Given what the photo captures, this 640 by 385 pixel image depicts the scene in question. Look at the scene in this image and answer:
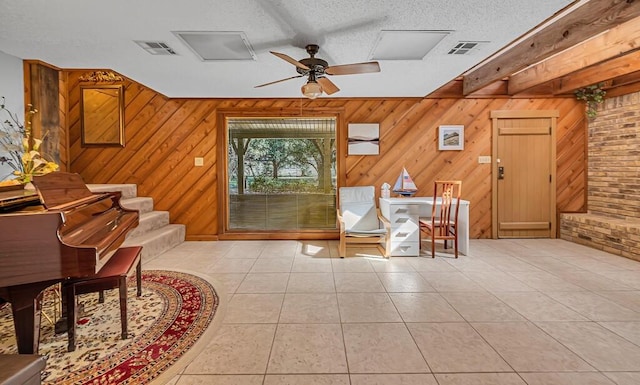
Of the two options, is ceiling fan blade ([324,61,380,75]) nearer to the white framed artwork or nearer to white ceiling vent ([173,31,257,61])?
white ceiling vent ([173,31,257,61])

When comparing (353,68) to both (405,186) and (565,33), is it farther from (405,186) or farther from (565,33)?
(405,186)

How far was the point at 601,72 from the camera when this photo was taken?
4.00m

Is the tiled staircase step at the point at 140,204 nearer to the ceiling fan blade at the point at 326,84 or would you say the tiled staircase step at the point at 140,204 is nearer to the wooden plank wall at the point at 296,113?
the wooden plank wall at the point at 296,113

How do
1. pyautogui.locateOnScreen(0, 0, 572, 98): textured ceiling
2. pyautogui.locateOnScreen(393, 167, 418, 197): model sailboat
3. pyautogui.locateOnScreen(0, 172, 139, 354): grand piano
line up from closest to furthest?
pyautogui.locateOnScreen(0, 172, 139, 354): grand piano, pyautogui.locateOnScreen(0, 0, 572, 98): textured ceiling, pyautogui.locateOnScreen(393, 167, 418, 197): model sailboat

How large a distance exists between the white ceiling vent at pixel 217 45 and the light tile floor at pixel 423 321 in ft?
7.96

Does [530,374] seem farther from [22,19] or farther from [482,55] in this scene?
[22,19]

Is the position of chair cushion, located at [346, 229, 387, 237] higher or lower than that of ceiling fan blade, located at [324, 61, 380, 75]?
lower

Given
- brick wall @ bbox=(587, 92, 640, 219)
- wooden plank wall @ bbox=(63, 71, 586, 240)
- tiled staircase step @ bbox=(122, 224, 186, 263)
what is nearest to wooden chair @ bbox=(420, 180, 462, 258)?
wooden plank wall @ bbox=(63, 71, 586, 240)

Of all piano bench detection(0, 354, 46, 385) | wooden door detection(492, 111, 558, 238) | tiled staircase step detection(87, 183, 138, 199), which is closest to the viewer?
piano bench detection(0, 354, 46, 385)

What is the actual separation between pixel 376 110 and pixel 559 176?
3.27m

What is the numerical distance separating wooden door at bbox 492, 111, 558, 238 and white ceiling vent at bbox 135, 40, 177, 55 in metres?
4.85

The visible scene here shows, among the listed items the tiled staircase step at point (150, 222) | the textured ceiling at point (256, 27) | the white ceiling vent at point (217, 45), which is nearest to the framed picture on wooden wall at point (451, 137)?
the textured ceiling at point (256, 27)

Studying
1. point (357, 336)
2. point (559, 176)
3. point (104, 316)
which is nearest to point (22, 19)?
point (104, 316)

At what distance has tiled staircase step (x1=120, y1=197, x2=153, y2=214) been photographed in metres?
4.31
